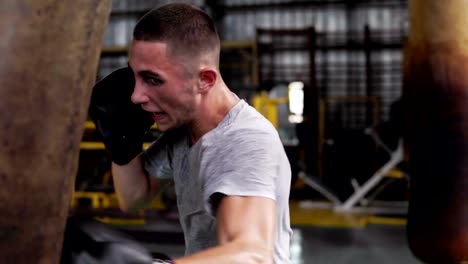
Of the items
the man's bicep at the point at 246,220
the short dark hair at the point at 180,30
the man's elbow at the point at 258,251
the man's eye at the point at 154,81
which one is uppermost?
the short dark hair at the point at 180,30

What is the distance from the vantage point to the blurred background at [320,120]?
499 cm

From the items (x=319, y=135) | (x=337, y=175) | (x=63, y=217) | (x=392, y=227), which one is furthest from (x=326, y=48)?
(x=63, y=217)

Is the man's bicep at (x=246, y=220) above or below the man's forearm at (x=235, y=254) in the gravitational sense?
above

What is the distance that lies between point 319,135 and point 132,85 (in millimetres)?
6937

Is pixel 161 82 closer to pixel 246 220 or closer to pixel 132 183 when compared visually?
pixel 246 220

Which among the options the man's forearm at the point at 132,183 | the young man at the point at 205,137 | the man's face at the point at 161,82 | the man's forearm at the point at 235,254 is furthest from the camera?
the man's forearm at the point at 132,183

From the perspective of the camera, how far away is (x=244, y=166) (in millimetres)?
1104

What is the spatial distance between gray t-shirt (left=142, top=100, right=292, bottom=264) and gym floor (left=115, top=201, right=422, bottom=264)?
2794 millimetres

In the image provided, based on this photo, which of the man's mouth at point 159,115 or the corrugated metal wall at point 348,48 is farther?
the corrugated metal wall at point 348,48

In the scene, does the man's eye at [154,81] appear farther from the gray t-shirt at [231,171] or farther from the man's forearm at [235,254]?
the man's forearm at [235,254]

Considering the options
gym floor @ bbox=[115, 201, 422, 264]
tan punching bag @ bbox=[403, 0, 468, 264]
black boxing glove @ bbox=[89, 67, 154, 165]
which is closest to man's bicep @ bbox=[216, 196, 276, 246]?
black boxing glove @ bbox=[89, 67, 154, 165]

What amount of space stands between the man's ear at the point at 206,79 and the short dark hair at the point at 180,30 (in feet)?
0.15

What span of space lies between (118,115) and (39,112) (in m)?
1.01

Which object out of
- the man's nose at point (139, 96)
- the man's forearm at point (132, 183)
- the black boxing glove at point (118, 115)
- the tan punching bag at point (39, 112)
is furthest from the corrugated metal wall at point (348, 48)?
the tan punching bag at point (39, 112)
